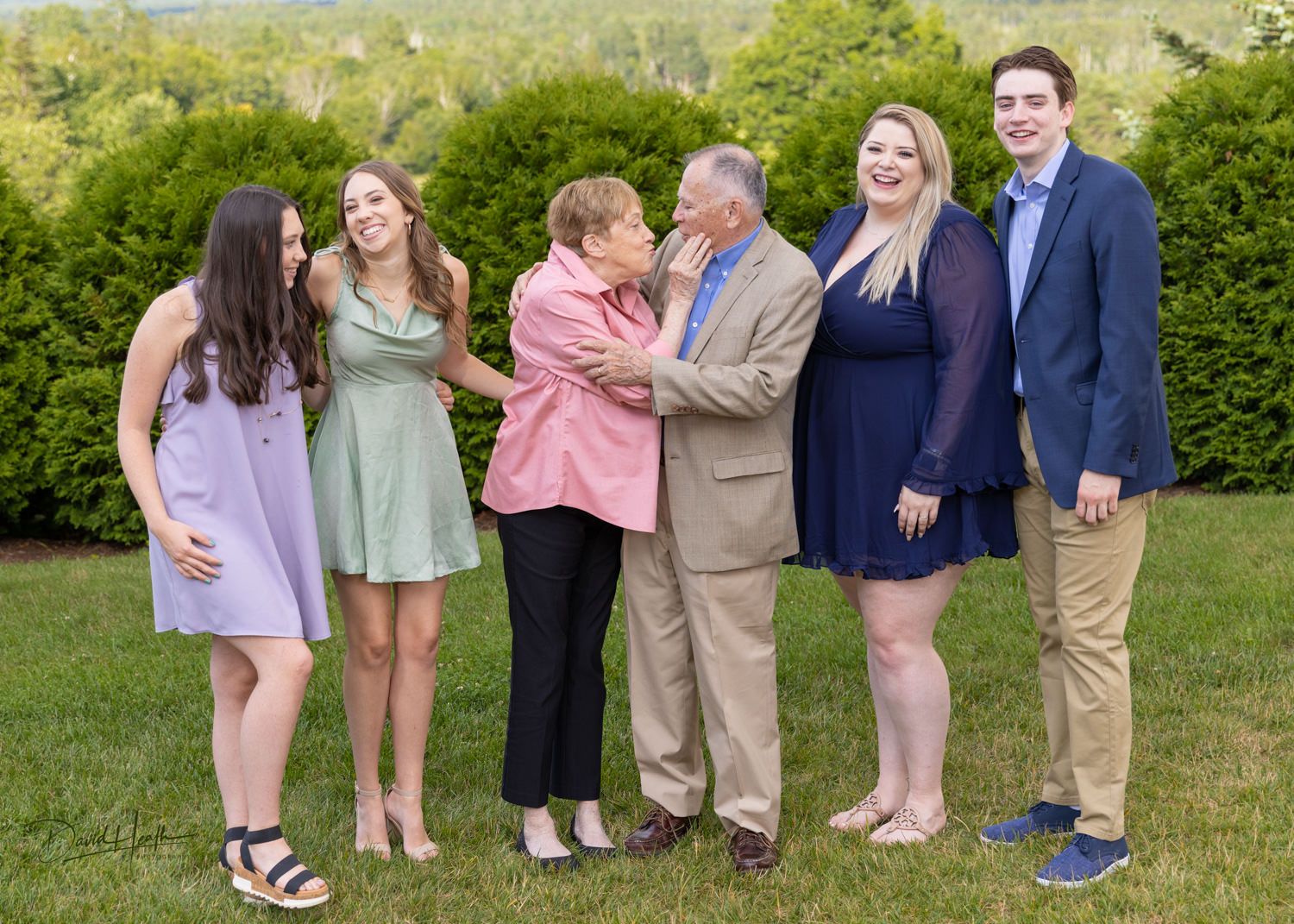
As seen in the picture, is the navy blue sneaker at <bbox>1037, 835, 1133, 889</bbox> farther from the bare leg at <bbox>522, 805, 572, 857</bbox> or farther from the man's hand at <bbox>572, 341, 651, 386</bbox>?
the man's hand at <bbox>572, 341, 651, 386</bbox>

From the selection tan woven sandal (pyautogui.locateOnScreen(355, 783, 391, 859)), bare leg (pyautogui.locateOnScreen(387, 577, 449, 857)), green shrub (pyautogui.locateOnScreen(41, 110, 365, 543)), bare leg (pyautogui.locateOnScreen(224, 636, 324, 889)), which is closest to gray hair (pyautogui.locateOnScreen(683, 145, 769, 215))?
bare leg (pyautogui.locateOnScreen(387, 577, 449, 857))

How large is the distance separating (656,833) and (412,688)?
0.89 metres

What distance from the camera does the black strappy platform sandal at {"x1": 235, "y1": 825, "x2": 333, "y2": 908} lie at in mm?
3428

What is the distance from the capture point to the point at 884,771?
430 cm

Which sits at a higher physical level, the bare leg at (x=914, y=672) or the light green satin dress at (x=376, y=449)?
the light green satin dress at (x=376, y=449)

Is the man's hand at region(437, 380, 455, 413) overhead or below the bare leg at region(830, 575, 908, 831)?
overhead

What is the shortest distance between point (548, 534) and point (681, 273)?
33.8 inches

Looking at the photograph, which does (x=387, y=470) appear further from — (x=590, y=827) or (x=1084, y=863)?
(x=1084, y=863)

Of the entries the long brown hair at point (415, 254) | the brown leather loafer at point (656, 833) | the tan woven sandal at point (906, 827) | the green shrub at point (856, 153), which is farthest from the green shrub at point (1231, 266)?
the long brown hair at point (415, 254)

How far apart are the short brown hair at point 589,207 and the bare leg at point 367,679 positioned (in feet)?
3.93

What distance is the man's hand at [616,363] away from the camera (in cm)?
364

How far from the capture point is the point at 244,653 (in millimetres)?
3559

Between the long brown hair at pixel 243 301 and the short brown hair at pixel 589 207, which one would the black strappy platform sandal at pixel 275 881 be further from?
the short brown hair at pixel 589 207

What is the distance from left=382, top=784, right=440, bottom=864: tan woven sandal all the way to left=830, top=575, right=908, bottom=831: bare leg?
1.29 metres
